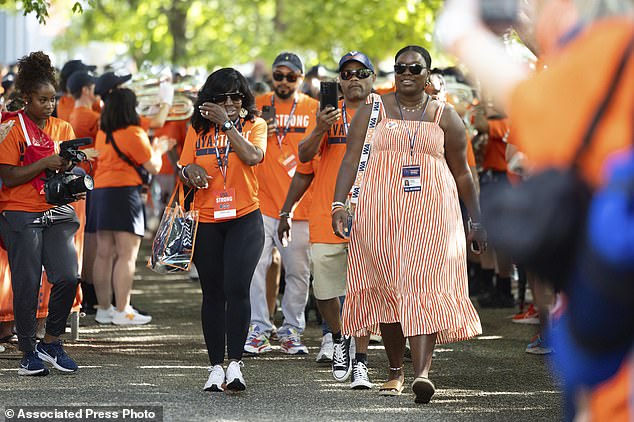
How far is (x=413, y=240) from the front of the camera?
7824 millimetres

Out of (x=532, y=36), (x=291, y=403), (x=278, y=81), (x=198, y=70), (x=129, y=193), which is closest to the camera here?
(x=532, y=36)

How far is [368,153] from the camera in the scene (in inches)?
316

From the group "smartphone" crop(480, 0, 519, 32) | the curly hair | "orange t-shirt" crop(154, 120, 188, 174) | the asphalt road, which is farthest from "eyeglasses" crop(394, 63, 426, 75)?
"orange t-shirt" crop(154, 120, 188, 174)

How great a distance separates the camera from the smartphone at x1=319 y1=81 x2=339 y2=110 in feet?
29.2

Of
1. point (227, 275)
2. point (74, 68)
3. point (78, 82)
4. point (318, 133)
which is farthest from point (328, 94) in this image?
point (74, 68)

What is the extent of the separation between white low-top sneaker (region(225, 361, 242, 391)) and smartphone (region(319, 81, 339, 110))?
204cm

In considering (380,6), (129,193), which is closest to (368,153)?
(129,193)

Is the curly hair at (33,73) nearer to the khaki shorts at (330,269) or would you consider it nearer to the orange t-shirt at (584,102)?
the khaki shorts at (330,269)

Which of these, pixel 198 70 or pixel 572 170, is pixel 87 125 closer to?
pixel 198 70

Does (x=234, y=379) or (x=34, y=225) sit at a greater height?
(x=34, y=225)

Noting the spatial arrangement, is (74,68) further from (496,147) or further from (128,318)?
(496,147)

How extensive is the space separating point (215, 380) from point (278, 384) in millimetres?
616

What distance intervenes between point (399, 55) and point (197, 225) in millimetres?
1713

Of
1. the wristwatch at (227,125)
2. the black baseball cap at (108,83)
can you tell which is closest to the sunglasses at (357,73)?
the wristwatch at (227,125)
